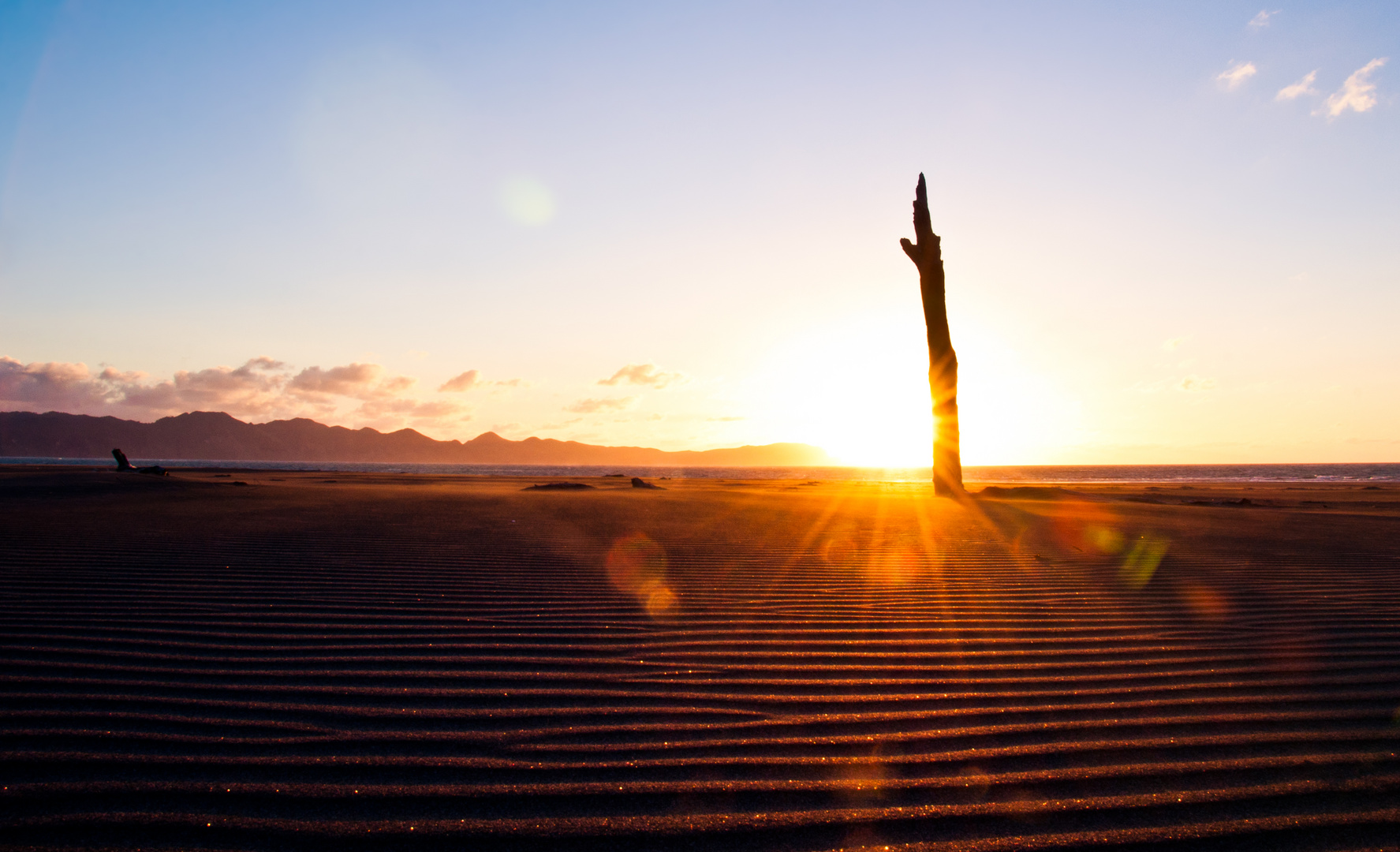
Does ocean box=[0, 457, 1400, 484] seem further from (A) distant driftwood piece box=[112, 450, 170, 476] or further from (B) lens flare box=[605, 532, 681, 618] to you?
(B) lens flare box=[605, 532, 681, 618]

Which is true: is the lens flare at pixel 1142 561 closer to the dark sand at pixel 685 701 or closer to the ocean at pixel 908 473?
the dark sand at pixel 685 701

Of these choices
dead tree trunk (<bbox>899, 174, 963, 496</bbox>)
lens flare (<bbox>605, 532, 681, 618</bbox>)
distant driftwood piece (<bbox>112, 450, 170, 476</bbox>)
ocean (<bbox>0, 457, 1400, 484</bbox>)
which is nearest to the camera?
lens flare (<bbox>605, 532, 681, 618</bbox>)

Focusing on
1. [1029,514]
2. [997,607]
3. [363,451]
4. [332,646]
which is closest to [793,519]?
[1029,514]

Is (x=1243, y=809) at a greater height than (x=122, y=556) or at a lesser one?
lesser

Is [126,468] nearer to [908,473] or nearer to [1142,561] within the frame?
[1142,561]

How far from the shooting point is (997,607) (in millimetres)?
4754

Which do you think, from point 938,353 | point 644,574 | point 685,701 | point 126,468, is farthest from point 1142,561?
point 126,468

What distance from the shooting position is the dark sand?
2.12 metres

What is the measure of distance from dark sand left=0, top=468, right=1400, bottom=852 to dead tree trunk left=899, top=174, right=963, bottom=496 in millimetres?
9095

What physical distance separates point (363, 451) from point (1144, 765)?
21801 cm

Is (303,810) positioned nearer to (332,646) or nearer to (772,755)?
(772,755)

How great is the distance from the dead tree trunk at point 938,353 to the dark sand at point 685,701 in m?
9.10

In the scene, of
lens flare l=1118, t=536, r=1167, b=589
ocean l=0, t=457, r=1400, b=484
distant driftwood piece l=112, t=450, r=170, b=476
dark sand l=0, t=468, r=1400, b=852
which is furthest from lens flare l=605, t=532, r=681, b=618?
ocean l=0, t=457, r=1400, b=484

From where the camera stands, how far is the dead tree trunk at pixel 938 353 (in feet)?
51.5
